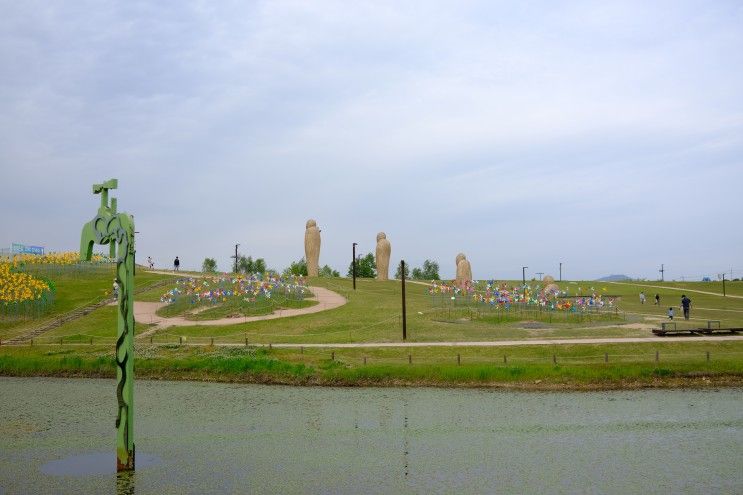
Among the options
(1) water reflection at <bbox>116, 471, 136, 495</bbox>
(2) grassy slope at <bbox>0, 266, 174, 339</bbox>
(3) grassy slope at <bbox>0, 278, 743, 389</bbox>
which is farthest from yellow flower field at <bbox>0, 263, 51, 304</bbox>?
(1) water reflection at <bbox>116, 471, 136, 495</bbox>

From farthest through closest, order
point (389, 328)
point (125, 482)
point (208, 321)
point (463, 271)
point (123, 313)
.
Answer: point (463, 271) < point (208, 321) < point (389, 328) < point (123, 313) < point (125, 482)

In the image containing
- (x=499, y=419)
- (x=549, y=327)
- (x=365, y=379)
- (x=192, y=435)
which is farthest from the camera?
(x=549, y=327)

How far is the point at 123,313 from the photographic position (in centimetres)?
1820

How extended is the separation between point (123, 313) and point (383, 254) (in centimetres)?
6182

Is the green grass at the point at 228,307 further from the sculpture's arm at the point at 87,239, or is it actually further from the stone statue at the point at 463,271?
the sculpture's arm at the point at 87,239

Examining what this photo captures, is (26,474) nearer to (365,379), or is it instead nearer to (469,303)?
(365,379)

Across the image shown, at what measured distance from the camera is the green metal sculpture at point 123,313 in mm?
18047

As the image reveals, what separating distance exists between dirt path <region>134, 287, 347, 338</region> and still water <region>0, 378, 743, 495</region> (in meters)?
20.8

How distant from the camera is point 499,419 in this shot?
25.2 metres

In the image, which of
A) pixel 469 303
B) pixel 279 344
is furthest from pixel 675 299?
pixel 279 344

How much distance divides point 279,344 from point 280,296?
17492 millimetres

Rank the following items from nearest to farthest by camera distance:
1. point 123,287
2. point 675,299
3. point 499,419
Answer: point 123,287 < point 499,419 < point 675,299

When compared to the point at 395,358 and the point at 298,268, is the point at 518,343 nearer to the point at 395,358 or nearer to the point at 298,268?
the point at 395,358

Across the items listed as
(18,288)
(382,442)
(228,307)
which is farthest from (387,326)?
(18,288)
